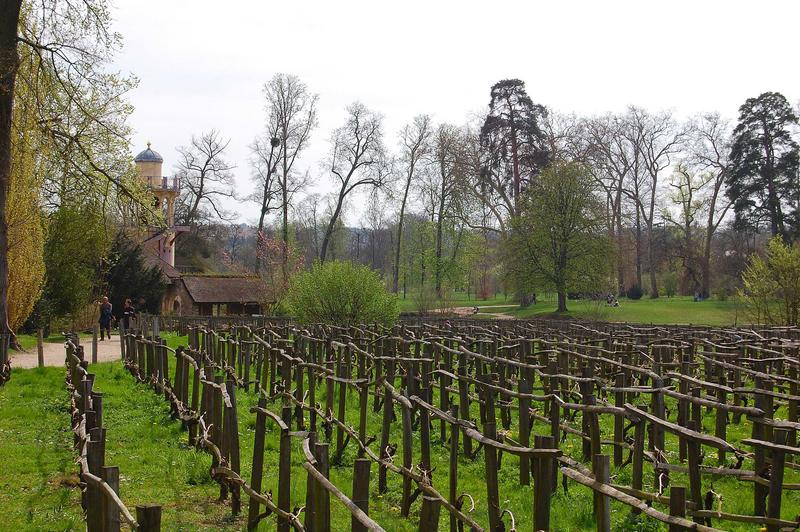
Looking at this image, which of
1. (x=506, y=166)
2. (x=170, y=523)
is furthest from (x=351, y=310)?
(x=506, y=166)

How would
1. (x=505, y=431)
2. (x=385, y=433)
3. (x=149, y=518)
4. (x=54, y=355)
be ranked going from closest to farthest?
1. (x=149, y=518)
2. (x=385, y=433)
3. (x=505, y=431)
4. (x=54, y=355)

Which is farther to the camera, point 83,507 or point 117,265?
point 117,265

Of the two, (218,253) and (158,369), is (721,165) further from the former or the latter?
(158,369)

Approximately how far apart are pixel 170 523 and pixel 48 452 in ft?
10.7

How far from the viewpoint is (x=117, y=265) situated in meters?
37.7

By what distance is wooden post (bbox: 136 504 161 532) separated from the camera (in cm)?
431

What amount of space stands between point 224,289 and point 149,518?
4076 centimetres

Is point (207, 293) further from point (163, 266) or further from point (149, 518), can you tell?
point (149, 518)

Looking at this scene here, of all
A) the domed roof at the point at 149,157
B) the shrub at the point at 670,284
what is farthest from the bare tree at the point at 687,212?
the domed roof at the point at 149,157

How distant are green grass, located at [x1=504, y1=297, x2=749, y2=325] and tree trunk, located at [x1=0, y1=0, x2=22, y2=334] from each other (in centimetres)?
2804

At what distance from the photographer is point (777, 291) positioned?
3111 cm

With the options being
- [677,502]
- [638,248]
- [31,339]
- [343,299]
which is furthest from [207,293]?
[677,502]

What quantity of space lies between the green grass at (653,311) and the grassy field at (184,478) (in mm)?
30214

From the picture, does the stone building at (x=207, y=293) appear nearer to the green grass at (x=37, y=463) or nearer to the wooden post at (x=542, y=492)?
the green grass at (x=37, y=463)
